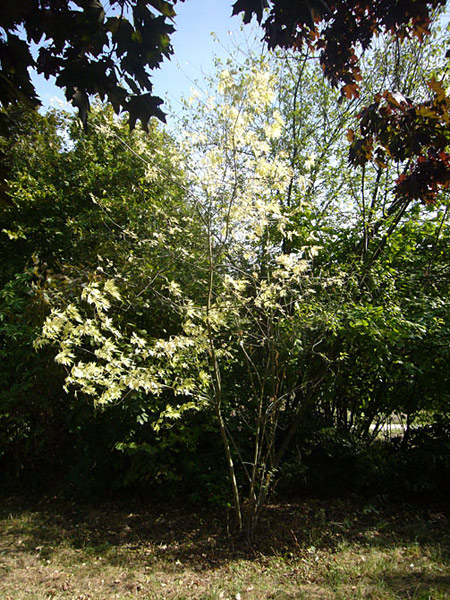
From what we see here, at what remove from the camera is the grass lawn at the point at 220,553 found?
2.90m

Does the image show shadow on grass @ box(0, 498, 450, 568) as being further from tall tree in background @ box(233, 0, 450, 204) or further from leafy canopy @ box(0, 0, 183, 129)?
leafy canopy @ box(0, 0, 183, 129)

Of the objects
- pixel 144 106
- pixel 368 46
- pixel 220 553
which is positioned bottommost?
pixel 220 553

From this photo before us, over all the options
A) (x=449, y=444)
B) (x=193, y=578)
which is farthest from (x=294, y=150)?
(x=193, y=578)

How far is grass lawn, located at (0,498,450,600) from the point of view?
2.90 metres

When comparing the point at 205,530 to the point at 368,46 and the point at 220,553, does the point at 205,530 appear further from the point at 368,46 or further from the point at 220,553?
the point at 368,46

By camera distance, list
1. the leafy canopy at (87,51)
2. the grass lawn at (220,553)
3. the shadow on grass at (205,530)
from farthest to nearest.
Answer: the shadow on grass at (205,530), the grass lawn at (220,553), the leafy canopy at (87,51)

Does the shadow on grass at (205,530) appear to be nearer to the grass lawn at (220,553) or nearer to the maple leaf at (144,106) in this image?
the grass lawn at (220,553)

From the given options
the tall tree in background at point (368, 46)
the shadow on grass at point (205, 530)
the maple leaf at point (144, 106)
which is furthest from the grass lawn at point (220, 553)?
the maple leaf at point (144, 106)

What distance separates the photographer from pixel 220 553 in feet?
11.5

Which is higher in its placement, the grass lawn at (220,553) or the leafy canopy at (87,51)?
the leafy canopy at (87,51)

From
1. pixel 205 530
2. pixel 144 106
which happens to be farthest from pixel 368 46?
pixel 205 530

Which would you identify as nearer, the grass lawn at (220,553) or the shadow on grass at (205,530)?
the grass lawn at (220,553)

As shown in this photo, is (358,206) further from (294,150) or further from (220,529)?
(220,529)

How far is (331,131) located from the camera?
20.7 ft
